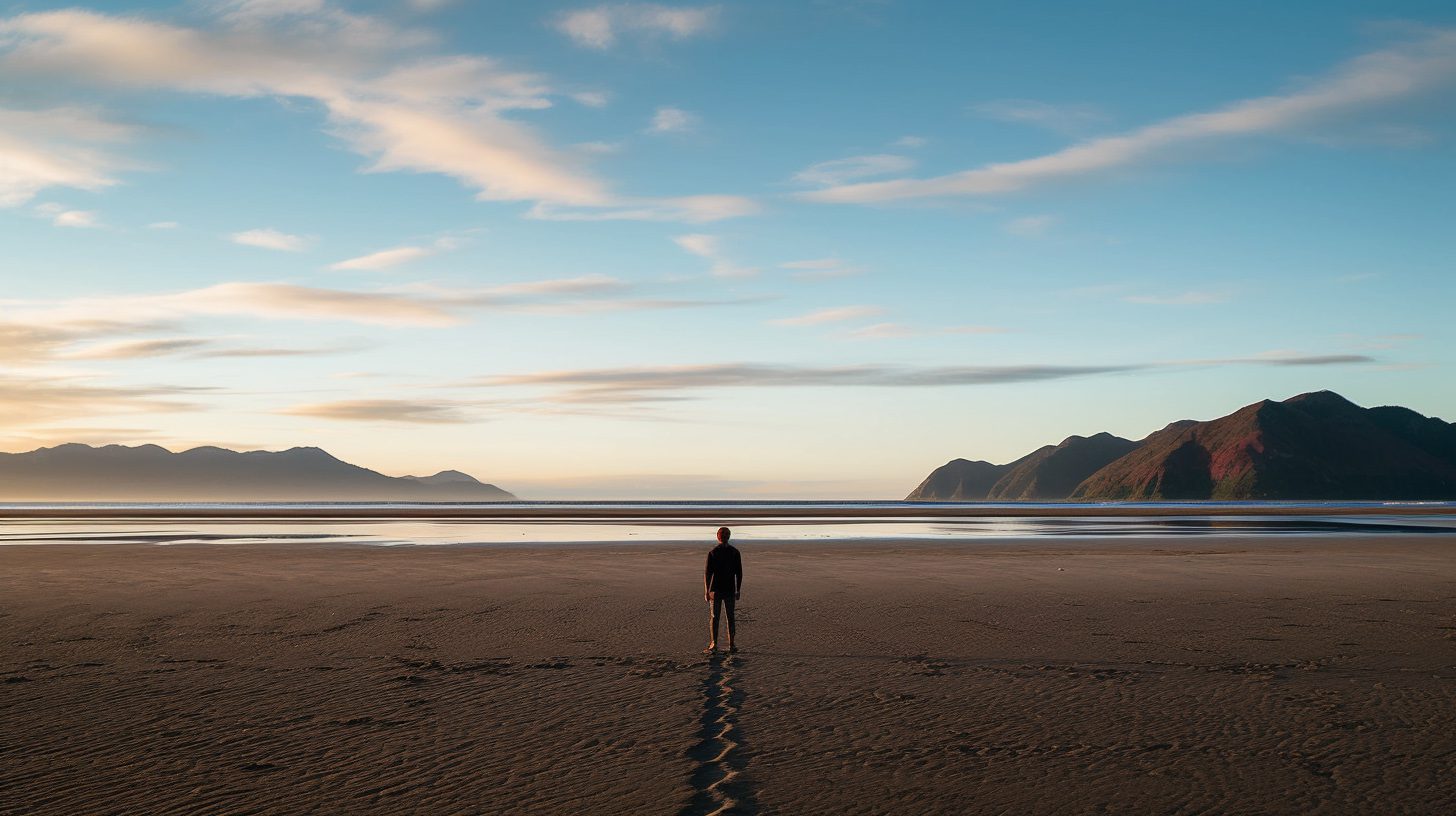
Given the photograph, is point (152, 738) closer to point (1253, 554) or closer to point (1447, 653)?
point (1447, 653)

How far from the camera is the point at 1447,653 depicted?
1611cm

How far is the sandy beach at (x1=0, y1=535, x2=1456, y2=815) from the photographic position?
8.80m

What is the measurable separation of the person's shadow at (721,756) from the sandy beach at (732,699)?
0.16 ft

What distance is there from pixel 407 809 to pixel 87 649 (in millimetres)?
11758

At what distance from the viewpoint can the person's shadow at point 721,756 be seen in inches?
327

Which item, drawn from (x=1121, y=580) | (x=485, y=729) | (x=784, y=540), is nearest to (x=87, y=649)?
(x=485, y=729)

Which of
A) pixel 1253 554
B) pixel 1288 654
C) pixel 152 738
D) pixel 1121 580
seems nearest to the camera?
pixel 152 738

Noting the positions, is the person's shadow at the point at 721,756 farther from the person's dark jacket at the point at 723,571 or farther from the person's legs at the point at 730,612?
the person's dark jacket at the point at 723,571

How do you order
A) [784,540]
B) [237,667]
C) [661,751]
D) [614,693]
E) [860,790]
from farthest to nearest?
[784,540], [237,667], [614,693], [661,751], [860,790]

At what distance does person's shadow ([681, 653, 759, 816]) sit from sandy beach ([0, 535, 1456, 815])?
0.05m

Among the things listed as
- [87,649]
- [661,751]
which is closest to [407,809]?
[661,751]

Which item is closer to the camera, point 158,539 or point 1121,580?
point 1121,580

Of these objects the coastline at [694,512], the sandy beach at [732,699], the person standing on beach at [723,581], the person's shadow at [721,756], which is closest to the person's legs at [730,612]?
the person standing on beach at [723,581]

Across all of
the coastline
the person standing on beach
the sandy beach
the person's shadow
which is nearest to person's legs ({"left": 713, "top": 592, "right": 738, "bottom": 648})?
the person standing on beach
